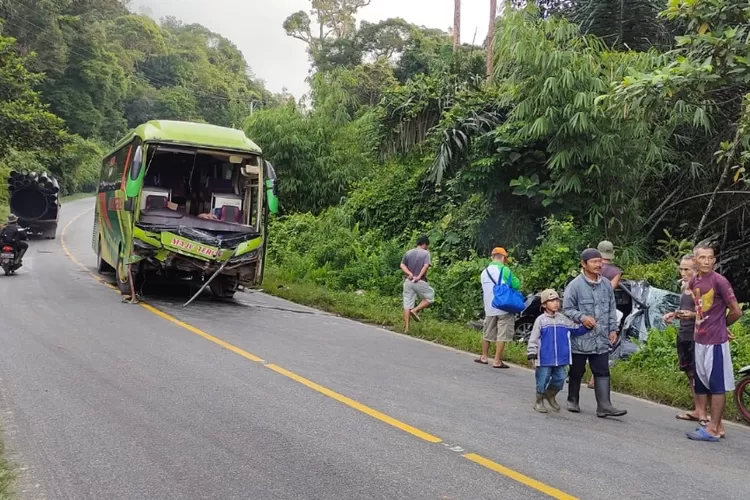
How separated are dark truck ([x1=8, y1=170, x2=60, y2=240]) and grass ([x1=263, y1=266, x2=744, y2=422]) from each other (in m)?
13.9

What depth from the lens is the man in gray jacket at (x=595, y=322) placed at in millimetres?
6719

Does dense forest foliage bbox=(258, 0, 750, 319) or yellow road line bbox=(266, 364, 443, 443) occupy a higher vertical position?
dense forest foliage bbox=(258, 0, 750, 319)

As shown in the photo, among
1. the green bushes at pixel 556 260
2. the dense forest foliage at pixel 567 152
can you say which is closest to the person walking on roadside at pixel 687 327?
the dense forest foliage at pixel 567 152

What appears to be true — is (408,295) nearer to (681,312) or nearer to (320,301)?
(320,301)

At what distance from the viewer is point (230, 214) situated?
44.4 ft

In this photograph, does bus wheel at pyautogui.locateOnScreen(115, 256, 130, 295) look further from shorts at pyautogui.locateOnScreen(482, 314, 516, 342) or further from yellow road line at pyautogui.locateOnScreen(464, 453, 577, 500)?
yellow road line at pyautogui.locateOnScreen(464, 453, 577, 500)

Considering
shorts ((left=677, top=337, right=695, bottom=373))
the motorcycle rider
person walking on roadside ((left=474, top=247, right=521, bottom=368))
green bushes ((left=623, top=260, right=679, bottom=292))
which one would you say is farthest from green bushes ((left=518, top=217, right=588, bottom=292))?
the motorcycle rider

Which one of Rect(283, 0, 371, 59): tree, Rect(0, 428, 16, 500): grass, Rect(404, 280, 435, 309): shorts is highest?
Rect(283, 0, 371, 59): tree

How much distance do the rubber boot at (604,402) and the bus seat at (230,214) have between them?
28.3 feet

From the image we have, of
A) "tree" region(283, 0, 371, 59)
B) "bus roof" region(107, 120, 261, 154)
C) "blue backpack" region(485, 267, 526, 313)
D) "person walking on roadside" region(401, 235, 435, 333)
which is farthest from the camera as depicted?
"tree" region(283, 0, 371, 59)

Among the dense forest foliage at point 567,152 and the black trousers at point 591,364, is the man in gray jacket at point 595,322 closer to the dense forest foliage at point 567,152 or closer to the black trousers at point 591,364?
the black trousers at point 591,364

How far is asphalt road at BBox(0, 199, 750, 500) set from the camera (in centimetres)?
459

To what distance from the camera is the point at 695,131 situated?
42.8ft

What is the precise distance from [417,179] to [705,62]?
11.1 metres
